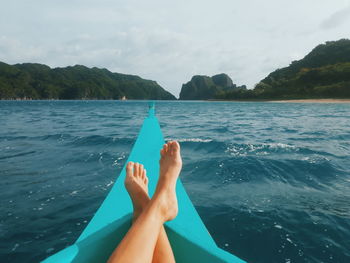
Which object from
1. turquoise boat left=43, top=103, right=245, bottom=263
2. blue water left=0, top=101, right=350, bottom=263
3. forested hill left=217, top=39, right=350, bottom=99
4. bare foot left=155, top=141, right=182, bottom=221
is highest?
forested hill left=217, top=39, right=350, bottom=99

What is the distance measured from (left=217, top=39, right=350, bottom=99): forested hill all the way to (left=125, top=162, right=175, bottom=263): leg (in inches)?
2914

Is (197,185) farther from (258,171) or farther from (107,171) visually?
(107,171)

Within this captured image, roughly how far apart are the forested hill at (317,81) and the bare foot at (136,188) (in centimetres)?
7397

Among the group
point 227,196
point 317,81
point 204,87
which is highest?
point 204,87

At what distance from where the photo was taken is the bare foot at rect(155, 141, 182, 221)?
1.83 metres

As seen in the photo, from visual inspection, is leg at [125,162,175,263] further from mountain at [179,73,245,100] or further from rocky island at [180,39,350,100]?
mountain at [179,73,245,100]

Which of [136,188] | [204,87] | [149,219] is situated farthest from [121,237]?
[204,87]

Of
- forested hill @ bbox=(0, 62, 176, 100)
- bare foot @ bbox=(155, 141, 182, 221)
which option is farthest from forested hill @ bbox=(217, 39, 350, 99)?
forested hill @ bbox=(0, 62, 176, 100)

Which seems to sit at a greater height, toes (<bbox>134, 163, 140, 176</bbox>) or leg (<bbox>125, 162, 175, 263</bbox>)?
toes (<bbox>134, 163, 140, 176</bbox>)

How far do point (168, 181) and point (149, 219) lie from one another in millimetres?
680

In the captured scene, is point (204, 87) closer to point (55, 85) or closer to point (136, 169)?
point (55, 85)

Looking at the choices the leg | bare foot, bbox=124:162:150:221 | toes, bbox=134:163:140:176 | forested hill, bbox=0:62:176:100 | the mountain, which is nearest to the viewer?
the leg

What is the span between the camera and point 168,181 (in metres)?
2.23

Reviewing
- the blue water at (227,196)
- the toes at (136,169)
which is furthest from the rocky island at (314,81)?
the toes at (136,169)
